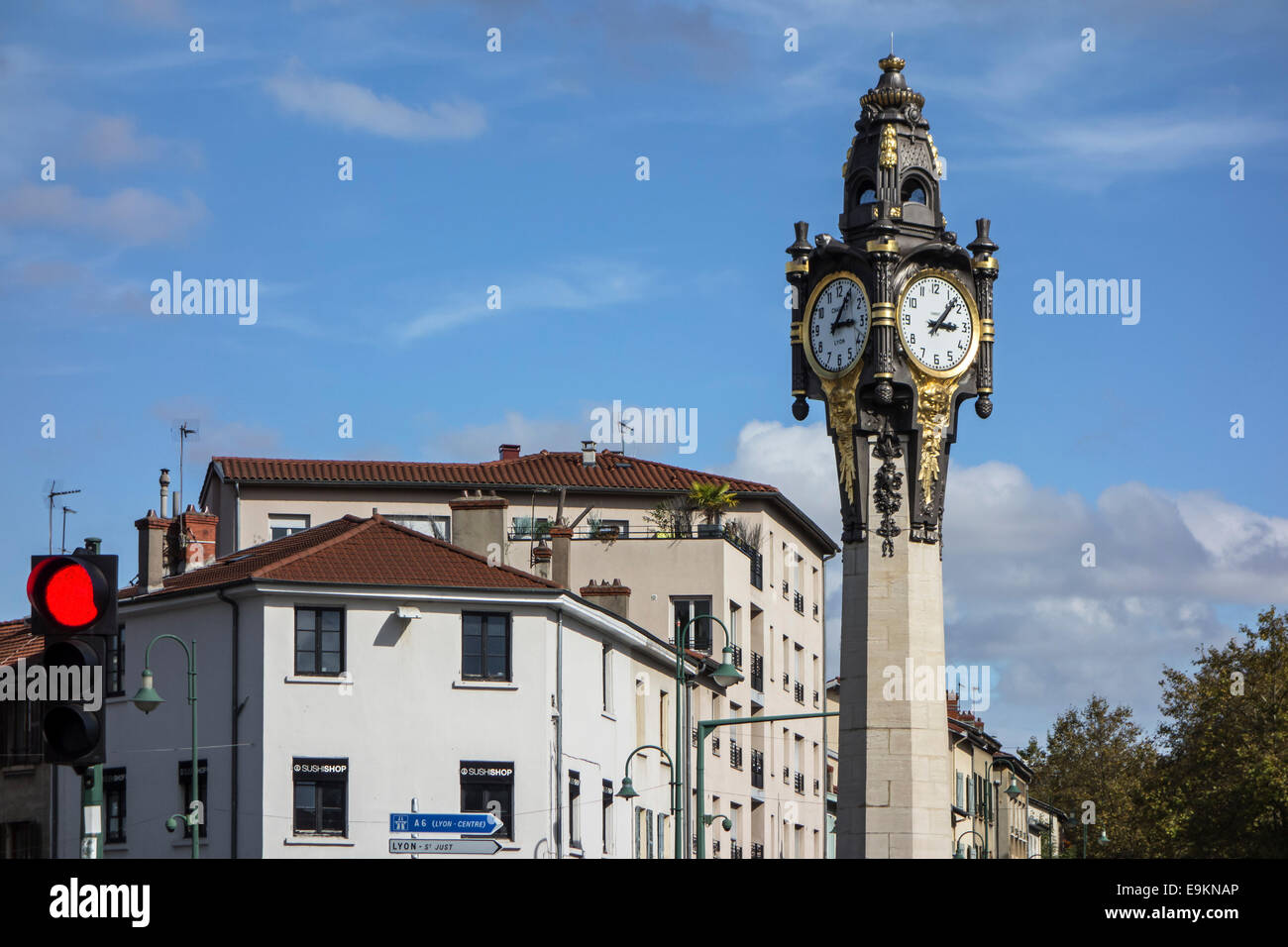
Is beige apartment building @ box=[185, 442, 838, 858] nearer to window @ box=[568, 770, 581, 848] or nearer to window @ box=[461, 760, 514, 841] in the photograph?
window @ box=[568, 770, 581, 848]

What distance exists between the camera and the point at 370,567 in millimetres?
48188

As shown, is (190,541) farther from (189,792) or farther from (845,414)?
(845,414)

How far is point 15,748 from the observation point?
172 ft

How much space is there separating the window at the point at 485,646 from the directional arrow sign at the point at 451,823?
7096mm

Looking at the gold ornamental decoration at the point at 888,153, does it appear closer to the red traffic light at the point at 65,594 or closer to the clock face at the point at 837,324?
the clock face at the point at 837,324

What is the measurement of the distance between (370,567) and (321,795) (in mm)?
5753

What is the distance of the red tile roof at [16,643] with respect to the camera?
53625mm

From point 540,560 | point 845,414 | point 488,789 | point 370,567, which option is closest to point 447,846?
point 488,789

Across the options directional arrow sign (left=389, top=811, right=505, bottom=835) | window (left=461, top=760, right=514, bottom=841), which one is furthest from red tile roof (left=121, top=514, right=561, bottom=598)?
directional arrow sign (left=389, top=811, right=505, bottom=835)

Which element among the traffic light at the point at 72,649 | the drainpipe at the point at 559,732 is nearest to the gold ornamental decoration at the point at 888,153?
the drainpipe at the point at 559,732

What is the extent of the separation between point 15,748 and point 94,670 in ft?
148

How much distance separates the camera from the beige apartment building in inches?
2665
